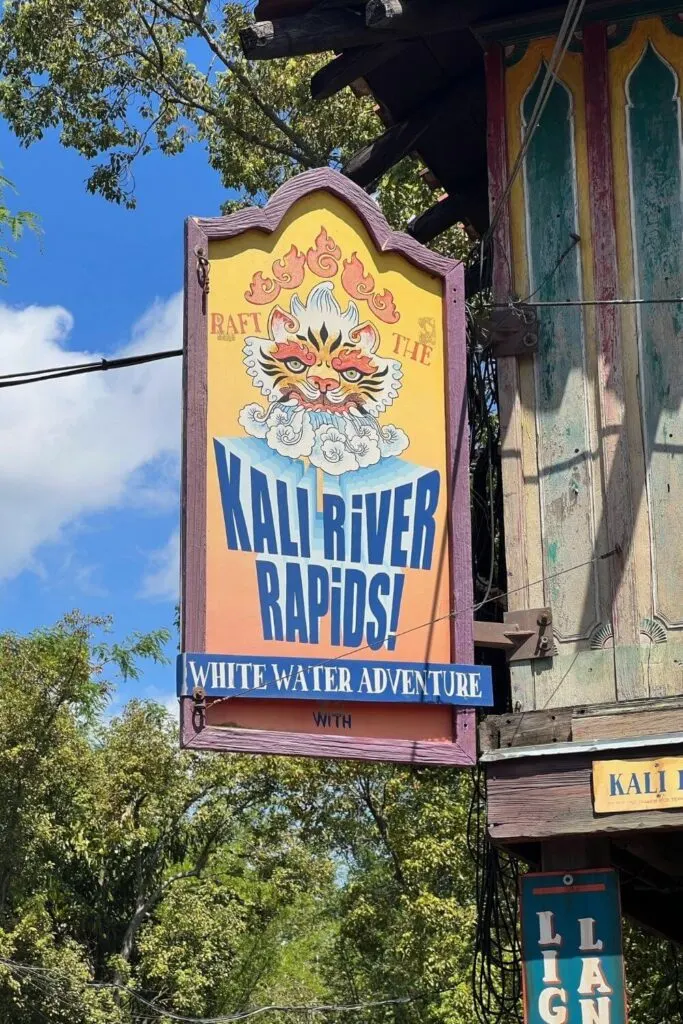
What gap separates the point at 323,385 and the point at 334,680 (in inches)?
64.2

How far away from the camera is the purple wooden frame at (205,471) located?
23.3ft

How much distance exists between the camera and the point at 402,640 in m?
7.61

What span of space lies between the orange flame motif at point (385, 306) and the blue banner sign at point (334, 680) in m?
1.99

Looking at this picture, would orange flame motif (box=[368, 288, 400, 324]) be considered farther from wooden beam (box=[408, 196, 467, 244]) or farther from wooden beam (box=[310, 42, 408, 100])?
wooden beam (box=[408, 196, 467, 244])

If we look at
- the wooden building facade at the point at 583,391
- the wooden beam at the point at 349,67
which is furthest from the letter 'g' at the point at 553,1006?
the wooden beam at the point at 349,67

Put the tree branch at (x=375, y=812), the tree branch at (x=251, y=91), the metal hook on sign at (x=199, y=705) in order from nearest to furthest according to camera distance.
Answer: the metal hook on sign at (x=199, y=705) → the tree branch at (x=251, y=91) → the tree branch at (x=375, y=812)

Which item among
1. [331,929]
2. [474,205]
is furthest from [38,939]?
[474,205]

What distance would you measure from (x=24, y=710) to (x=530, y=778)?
19.6 metres

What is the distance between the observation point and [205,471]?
739 centimetres

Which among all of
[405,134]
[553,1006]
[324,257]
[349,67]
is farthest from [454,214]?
[553,1006]

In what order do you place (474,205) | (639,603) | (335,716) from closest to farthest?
(335,716)
(639,603)
(474,205)

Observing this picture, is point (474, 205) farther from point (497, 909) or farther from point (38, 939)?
point (38, 939)

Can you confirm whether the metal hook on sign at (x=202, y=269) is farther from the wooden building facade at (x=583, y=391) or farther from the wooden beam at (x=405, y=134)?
the wooden beam at (x=405, y=134)

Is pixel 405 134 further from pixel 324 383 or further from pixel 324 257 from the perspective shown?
pixel 324 383
